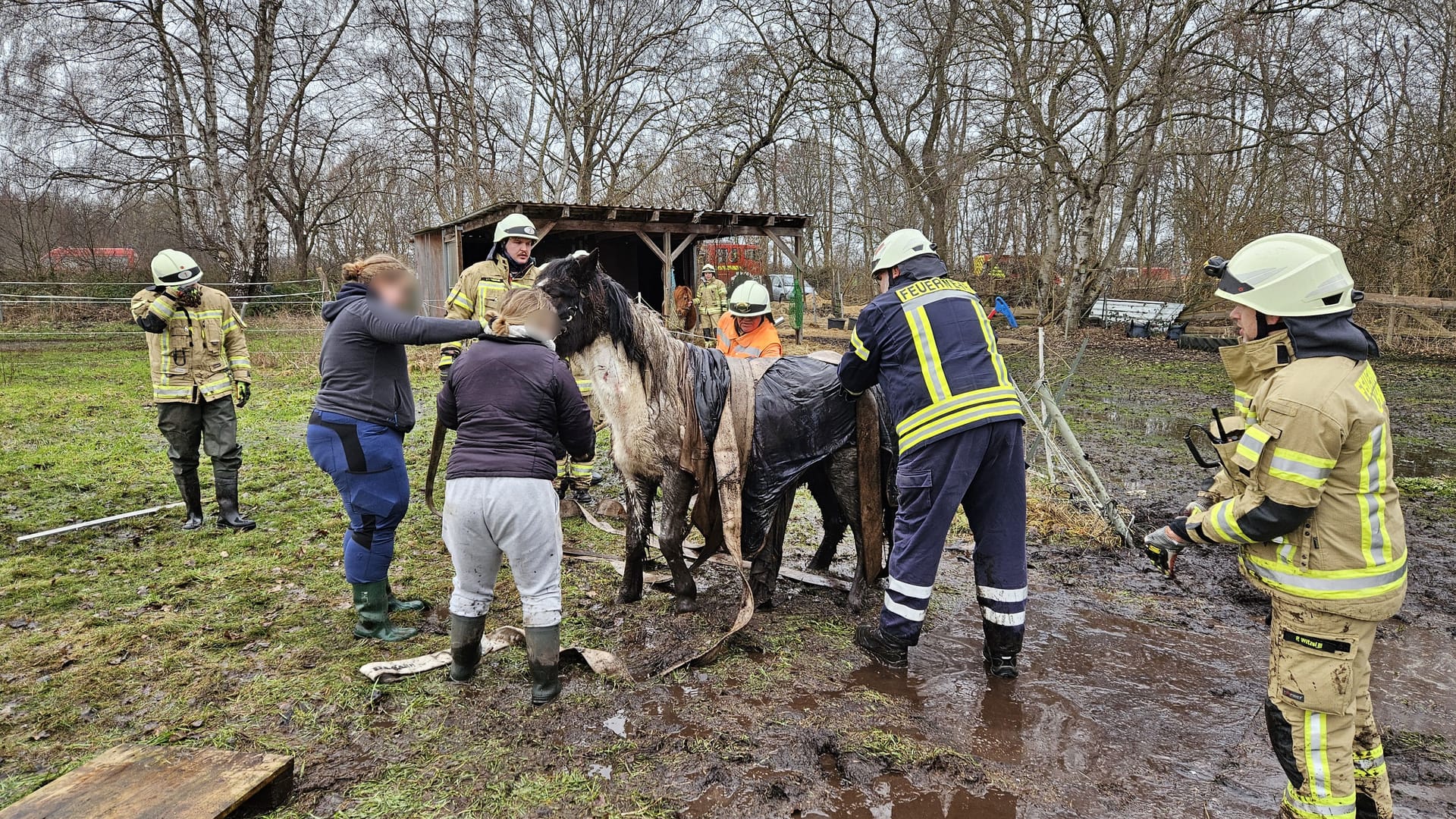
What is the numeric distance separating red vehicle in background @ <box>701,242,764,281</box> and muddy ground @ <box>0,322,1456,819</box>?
2264 cm

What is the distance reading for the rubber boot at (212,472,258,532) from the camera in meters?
5.73

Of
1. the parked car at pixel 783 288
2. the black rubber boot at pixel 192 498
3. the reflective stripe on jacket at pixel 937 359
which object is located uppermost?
the parked car at pixel 783 288

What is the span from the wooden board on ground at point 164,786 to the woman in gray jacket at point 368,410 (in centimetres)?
120

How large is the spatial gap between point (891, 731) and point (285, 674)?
283 cm

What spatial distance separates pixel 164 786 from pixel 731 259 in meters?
30.1

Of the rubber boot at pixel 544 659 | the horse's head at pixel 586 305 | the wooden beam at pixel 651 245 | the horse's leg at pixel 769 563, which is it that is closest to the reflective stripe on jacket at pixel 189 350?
the horse's head at pixel 586 305

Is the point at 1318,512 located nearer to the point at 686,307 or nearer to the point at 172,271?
the point at 172,271

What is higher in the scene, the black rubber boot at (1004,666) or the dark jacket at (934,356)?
the dark jacket at (934,356)

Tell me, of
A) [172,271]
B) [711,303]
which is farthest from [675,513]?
[711,303]

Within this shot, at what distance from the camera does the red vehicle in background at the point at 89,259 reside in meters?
23.4

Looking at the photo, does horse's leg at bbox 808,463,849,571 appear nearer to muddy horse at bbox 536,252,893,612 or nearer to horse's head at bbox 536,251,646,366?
muddy horse at bbox 536,252,893,612

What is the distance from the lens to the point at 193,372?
217 inches

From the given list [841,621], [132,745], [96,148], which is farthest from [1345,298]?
[96,148]

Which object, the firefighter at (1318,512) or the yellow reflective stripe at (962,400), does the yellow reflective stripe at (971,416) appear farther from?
the firefighter at (1318,512)
